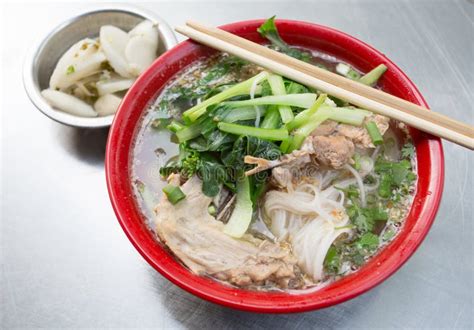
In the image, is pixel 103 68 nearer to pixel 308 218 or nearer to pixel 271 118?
pixel 271 118

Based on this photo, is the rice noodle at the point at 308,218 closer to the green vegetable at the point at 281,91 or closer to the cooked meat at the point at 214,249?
the cooked meat at the point at 214,249

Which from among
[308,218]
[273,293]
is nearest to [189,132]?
[308,218]

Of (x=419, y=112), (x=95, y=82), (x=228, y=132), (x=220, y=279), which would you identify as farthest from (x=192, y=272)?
(x=95, y=82)

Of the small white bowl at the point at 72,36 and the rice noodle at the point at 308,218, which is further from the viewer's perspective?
the small white bowl at the point at 72,36

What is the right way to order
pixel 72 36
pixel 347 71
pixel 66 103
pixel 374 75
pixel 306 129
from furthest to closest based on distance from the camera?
pixel 72 36, pixel 66 103, pixel 347 71, pixel 374 75, pixel 306 129

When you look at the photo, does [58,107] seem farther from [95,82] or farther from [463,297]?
[463,297]

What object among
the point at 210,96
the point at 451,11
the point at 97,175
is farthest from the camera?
the point at 451,11

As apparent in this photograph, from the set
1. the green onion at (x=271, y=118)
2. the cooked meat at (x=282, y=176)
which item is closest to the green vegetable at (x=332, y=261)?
the cooked meat at (x=282, y=176)
